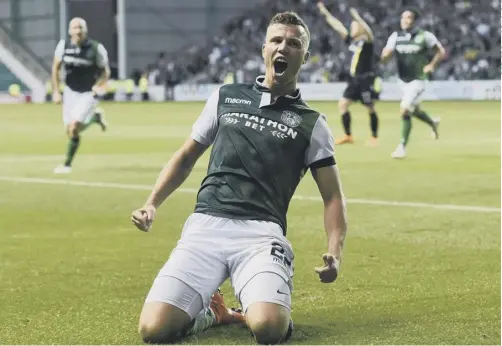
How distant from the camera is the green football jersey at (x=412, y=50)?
18.6 m

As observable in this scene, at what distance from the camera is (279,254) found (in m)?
5.88

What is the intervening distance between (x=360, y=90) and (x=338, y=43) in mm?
28538

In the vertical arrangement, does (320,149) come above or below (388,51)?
above

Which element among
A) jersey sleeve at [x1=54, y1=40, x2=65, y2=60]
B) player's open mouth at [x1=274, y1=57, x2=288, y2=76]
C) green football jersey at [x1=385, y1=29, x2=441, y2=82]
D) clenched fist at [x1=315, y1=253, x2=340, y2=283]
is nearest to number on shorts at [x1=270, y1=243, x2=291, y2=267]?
clenched fist at [x1=315, y1=253, x2=340, y2=283]

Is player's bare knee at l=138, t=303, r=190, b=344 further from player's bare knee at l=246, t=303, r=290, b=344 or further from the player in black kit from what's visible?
the player in black kit

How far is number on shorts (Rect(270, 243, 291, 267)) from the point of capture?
5855mm

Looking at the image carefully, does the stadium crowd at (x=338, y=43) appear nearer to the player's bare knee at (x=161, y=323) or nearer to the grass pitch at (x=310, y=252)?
the grass pitch at (x=310, y=252)

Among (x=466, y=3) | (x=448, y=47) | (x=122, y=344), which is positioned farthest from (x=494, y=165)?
(x=466, y=3)

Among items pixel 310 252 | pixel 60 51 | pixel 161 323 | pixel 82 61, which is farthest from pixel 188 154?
pixel 60 51

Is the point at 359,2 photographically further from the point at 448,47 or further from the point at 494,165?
the point at 494,165

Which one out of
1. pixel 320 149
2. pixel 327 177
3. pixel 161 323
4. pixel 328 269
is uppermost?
pixel 320 149

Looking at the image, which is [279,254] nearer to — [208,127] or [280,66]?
[208,127]

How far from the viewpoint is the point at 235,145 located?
239 inches

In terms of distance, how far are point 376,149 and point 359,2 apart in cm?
3210
